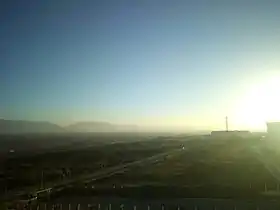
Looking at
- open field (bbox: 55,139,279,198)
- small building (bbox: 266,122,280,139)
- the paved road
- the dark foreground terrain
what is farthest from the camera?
small building (bbox: 266,122,280,139)

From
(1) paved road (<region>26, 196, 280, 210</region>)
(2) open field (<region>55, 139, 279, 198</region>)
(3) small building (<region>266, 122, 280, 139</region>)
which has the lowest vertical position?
(1) paved road (<region>26, 196, 280, 210</region>)

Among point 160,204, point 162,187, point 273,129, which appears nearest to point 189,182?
point 162,187

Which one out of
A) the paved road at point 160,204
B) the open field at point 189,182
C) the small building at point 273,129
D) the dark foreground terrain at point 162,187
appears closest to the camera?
the paved road at point 160,204

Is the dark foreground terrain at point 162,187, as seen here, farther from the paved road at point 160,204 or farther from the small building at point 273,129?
the small building at point 273,129

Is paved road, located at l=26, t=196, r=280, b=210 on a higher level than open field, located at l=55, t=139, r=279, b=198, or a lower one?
lower

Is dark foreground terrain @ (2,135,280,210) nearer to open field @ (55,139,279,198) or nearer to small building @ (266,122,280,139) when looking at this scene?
open field @ (55,139,279,198)

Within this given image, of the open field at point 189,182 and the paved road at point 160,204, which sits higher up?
the open field at point 189,182

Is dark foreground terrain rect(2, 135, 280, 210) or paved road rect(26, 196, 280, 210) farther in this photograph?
dark foreground terrain rect(2, 135, 280, 210)

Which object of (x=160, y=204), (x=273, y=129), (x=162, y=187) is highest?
(x=273, y=129)

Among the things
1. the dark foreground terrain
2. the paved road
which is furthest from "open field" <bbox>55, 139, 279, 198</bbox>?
the paved road

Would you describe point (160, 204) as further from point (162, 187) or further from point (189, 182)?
point (189, 182)

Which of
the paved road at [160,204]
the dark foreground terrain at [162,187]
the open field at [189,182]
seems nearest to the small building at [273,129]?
the dark foreground terrain at [162,187]
